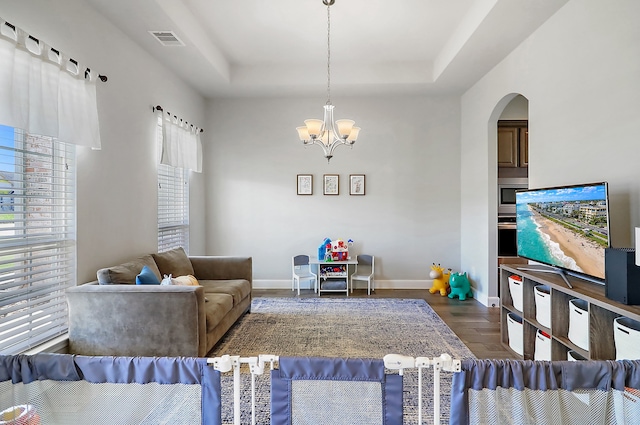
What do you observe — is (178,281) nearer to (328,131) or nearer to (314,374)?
(328,131)

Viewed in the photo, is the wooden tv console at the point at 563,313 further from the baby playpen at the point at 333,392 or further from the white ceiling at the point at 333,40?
the white ceiling at the point at 333,40

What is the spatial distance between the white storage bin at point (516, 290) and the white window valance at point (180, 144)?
12.5 feet

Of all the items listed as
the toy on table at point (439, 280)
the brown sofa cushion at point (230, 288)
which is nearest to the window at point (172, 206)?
the brown sofa cushion at point (230, 288)

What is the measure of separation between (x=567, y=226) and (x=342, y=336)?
2.17 m

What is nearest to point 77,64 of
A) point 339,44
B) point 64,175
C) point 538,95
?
point 64,175

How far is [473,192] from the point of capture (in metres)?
4.98

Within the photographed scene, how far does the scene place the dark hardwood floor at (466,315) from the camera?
3.26 metres

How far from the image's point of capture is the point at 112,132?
3234 millimetres

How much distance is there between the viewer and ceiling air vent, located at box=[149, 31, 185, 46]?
3.42 m

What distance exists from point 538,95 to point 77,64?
399 centimetres

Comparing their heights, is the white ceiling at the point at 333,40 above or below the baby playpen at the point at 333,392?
above

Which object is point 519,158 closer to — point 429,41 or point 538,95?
point 538,95

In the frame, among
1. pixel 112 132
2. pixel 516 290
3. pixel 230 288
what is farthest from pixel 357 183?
pixel 112 132

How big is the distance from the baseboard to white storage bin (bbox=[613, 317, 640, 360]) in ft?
11.7
